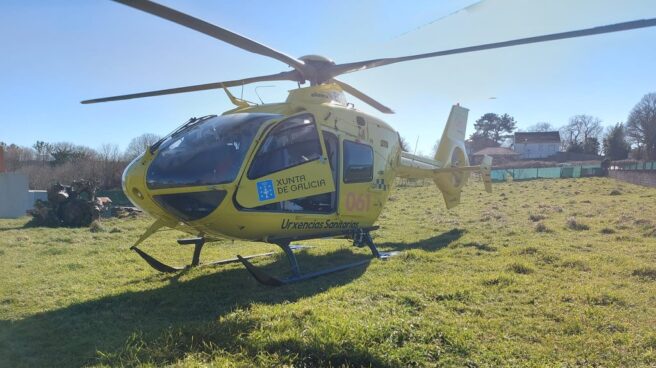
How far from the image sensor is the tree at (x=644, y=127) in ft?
219

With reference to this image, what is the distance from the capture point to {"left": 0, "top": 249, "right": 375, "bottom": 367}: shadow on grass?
454cm

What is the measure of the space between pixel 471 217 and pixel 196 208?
40.4 feet

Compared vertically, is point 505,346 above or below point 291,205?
below

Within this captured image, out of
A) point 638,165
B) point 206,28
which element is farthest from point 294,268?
point 638,165

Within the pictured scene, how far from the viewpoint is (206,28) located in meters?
6.36

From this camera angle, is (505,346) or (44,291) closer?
(505,346)

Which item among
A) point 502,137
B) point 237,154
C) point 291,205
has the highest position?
point 502,137

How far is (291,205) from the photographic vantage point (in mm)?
7426

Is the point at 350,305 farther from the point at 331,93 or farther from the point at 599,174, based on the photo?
the point at 599,174

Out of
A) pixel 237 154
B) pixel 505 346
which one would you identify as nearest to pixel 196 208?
pixel 237 154

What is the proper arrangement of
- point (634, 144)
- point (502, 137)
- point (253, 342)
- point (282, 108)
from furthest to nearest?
point (502, 137)
point (634, 144)
point (282, 108)
point (253, 342)

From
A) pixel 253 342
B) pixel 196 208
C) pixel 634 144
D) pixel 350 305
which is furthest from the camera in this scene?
pixel 634 144

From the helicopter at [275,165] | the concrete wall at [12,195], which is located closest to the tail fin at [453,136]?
the helicopter at [275,165]

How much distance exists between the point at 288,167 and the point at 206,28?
2.31 metres
